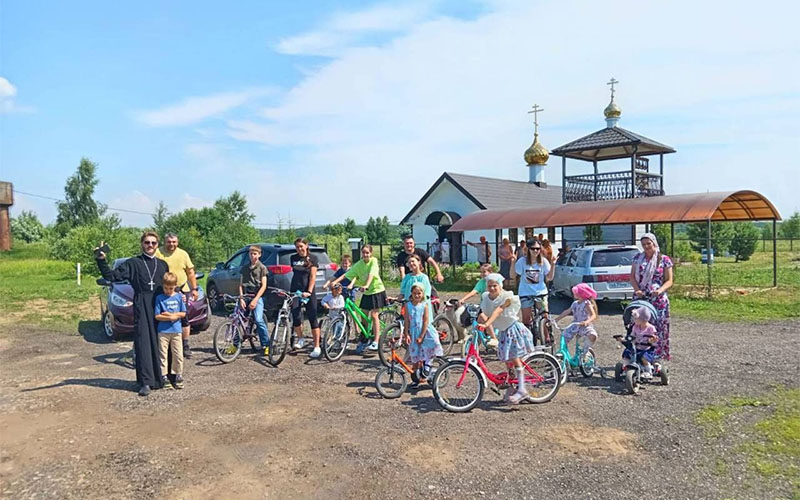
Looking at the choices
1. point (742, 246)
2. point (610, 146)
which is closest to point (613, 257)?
point (610, 146)

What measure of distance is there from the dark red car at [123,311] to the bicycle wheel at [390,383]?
172 inches

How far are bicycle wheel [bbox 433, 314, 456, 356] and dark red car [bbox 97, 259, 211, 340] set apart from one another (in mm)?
4078

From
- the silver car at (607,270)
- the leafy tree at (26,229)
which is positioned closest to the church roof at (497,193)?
the silver car at (607,270)

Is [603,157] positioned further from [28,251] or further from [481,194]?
[28,251]

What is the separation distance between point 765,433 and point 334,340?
5.36 metres

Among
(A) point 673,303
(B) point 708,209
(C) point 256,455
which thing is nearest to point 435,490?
(C) point 256,455

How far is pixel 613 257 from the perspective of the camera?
43.8 feet

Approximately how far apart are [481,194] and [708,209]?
15.3 meters

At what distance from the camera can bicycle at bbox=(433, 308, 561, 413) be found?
618 cm

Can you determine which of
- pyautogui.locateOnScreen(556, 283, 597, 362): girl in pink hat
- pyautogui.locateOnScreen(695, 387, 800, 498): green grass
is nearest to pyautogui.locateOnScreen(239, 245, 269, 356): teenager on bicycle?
pyautogui.locateOnScreen(556, 283, 597, 362): girl in pink hat

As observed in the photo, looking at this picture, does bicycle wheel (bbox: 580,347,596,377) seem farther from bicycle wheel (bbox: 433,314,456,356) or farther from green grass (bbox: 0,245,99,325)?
green grass (bbox: 0,245,99,325)

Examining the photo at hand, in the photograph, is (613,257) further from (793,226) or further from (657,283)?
(793,226)

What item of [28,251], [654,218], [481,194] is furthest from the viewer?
[28,251]

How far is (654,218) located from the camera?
17.3m
